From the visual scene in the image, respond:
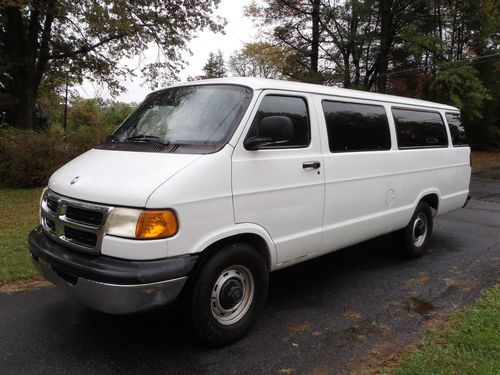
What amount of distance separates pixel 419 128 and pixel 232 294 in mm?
3748

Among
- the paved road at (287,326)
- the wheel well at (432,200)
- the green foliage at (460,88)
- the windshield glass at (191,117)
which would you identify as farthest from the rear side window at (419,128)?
the green foliage at (460,88)

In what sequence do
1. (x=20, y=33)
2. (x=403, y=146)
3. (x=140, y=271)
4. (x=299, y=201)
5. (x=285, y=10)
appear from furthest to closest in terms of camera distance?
(x=285, y=10) → (x=20, y=33) → (x=403, y=146) → (x=299, y=201) → (x=140, y=271)

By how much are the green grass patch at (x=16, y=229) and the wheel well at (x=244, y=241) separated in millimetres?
2967

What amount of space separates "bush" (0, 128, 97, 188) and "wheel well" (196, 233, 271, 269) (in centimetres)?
943

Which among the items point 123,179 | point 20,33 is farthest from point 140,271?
point 20,33

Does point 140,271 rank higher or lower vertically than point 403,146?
lower

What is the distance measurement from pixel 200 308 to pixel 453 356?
191 cm

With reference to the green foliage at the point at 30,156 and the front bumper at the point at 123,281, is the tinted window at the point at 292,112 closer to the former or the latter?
the front bumper at the point at 123,281

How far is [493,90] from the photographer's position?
2808 cm

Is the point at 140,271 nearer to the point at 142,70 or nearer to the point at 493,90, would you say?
the point at 142,70

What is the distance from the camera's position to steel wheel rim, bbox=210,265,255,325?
11.3ft

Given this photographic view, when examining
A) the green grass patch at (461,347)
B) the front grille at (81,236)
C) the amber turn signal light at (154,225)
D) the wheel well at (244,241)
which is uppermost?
the amber turn signal light at (154,225)

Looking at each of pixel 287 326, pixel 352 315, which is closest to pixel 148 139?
pixel 287 326

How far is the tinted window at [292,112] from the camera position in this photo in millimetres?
3815
